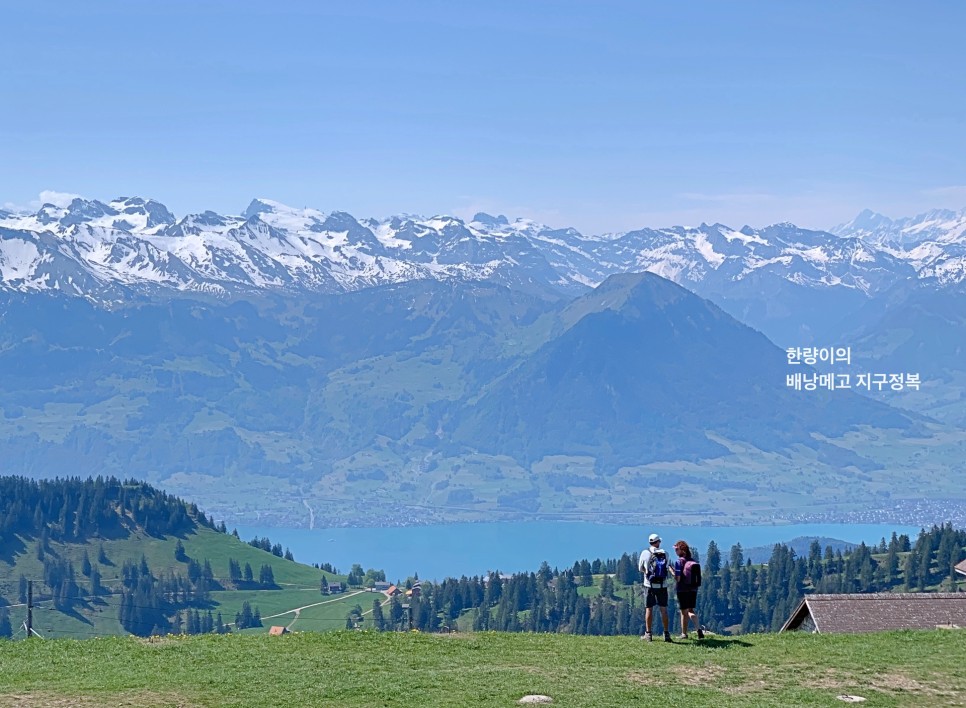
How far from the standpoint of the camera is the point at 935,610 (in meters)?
46.5

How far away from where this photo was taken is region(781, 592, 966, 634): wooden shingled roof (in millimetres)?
45594

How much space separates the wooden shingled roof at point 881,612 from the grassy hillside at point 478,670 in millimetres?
4947

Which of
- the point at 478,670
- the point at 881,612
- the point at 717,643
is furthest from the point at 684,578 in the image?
the point at 881,612

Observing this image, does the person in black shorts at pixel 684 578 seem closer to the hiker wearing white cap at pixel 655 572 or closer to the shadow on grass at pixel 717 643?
the hiker wearing white cap at pixel 655 572

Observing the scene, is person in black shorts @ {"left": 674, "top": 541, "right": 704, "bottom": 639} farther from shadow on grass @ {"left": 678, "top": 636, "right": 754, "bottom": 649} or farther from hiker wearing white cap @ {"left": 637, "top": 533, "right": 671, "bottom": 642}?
shadow on grass @ {"left": 678, "top": 636, "right": 754, "bottom": 649}

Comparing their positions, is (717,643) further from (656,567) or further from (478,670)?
(478,670)

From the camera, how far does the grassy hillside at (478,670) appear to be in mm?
31969

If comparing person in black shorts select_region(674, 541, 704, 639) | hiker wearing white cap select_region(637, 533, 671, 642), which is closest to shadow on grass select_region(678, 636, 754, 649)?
person in black shorts select_region(674, 541, 704, 639)

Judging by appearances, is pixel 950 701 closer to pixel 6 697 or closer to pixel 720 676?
pixel 720 676

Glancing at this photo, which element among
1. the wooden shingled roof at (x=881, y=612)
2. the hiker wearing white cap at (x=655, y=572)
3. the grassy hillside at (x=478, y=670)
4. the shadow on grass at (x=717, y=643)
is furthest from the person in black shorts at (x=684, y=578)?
the wooden shingled roof at (x=881, y=612)

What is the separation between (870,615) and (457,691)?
2027 cm

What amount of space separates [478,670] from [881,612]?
733 inches

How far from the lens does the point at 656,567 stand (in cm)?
3747

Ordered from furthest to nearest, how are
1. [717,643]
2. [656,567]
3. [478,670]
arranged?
[717,643] < [656,567] < [478,670]
